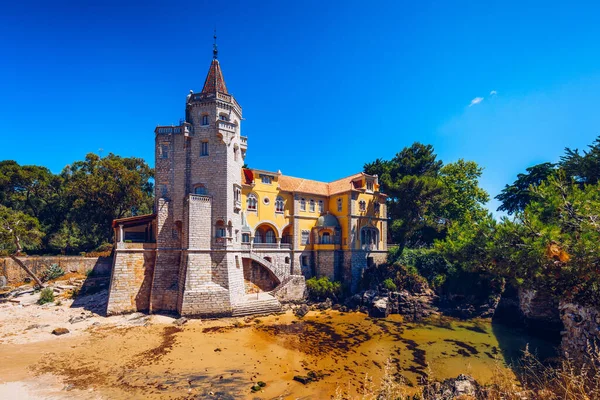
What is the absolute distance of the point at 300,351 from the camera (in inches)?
683

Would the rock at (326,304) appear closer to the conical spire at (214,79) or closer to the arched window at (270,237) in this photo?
the arched window at (270,237)

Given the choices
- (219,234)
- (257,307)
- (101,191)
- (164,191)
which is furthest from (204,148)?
(101,191)

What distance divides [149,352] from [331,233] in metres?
21.6

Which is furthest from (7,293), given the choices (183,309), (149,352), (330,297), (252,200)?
(330,297)

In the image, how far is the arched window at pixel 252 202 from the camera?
99.5 feet

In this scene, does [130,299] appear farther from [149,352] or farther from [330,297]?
[330,297]

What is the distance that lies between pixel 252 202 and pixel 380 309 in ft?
55.1

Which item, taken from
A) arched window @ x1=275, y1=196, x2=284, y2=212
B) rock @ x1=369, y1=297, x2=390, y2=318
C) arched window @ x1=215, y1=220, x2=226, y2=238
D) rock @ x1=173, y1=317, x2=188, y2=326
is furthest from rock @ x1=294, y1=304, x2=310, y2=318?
arched window @ x1=275, y1=196, x2=284, y2=212

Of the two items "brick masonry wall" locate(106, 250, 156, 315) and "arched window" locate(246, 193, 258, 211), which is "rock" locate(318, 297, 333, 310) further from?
"brick masonry wall" locate(106, 250, 156, 315)

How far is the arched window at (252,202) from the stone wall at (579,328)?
25473 mm

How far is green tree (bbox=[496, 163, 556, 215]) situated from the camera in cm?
3944

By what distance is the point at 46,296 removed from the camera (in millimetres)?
24625

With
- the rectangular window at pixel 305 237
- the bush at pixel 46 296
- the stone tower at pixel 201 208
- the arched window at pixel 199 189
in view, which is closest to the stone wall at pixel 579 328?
the stone tower at pixel 201 208

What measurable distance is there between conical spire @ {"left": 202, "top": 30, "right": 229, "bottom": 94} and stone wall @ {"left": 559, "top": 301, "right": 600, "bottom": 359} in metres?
30.1
